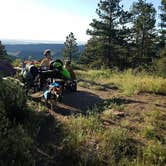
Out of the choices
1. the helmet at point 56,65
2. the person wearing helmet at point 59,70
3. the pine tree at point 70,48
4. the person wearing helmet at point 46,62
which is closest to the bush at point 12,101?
the person wearing helmet at point 59,70

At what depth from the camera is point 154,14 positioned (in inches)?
1757

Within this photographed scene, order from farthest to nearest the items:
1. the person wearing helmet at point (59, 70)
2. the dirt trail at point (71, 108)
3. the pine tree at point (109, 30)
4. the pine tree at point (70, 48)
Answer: the pine tree at point (70, 48)
the pine tree at point (109, 30)
the person wearing helmet at point (59, 70)
the dirt trail at point (71, 108)

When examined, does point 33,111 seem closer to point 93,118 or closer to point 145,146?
point 93,118

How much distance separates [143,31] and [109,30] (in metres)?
5.35

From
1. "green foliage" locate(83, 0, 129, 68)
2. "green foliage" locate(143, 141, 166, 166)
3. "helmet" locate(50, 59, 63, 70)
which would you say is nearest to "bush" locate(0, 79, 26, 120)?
"green foliage" locate(143, 141, 166, 166)

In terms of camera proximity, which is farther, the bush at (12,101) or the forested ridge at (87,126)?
the bush at (12,101)

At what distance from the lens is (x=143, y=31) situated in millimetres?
47562

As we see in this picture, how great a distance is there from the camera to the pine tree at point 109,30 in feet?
143

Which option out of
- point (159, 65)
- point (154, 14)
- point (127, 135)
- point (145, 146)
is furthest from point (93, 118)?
point (154, 14)

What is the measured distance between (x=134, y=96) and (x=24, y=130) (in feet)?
17.2

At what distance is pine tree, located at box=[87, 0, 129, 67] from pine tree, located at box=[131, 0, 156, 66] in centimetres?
198

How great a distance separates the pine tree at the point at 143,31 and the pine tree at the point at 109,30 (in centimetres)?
198

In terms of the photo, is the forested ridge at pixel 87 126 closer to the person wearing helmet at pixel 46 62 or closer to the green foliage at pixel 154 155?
the green foliage at pixel 154 155

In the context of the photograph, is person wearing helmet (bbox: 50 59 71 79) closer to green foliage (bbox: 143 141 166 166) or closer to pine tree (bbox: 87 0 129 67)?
green foliage (bbox: 143 141 166 166)
